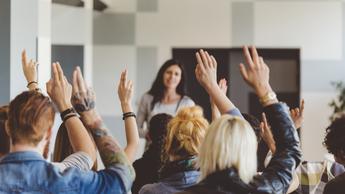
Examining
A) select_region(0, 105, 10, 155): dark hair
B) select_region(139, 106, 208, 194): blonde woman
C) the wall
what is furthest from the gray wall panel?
the wall

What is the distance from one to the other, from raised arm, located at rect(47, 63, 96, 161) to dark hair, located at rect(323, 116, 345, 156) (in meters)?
1.07

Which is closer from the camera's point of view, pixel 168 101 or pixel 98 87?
pixel 168 101

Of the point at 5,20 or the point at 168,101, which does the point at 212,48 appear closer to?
the point at 168,101

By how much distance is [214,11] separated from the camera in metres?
7.51

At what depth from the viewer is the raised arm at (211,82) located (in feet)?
6.84

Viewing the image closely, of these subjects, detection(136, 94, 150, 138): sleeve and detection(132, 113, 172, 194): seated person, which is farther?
detection(136, 94, 150, 138): sleeve

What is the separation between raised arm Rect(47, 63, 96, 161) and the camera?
1.78 meters

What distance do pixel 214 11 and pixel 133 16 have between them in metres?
1.05

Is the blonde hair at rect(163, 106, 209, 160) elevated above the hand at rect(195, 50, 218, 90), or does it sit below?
below

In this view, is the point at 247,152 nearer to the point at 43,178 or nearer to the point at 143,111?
the point at 43,178

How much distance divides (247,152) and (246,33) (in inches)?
233

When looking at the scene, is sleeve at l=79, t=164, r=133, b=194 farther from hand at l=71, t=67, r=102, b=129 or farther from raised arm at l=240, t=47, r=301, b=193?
raised arm at l=240, t=47, r=301, b=193

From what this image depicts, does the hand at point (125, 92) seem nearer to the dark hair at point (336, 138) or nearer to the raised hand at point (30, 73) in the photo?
the raised hand at point (30, 73)

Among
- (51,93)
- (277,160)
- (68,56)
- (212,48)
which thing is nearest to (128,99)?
(51,93)
